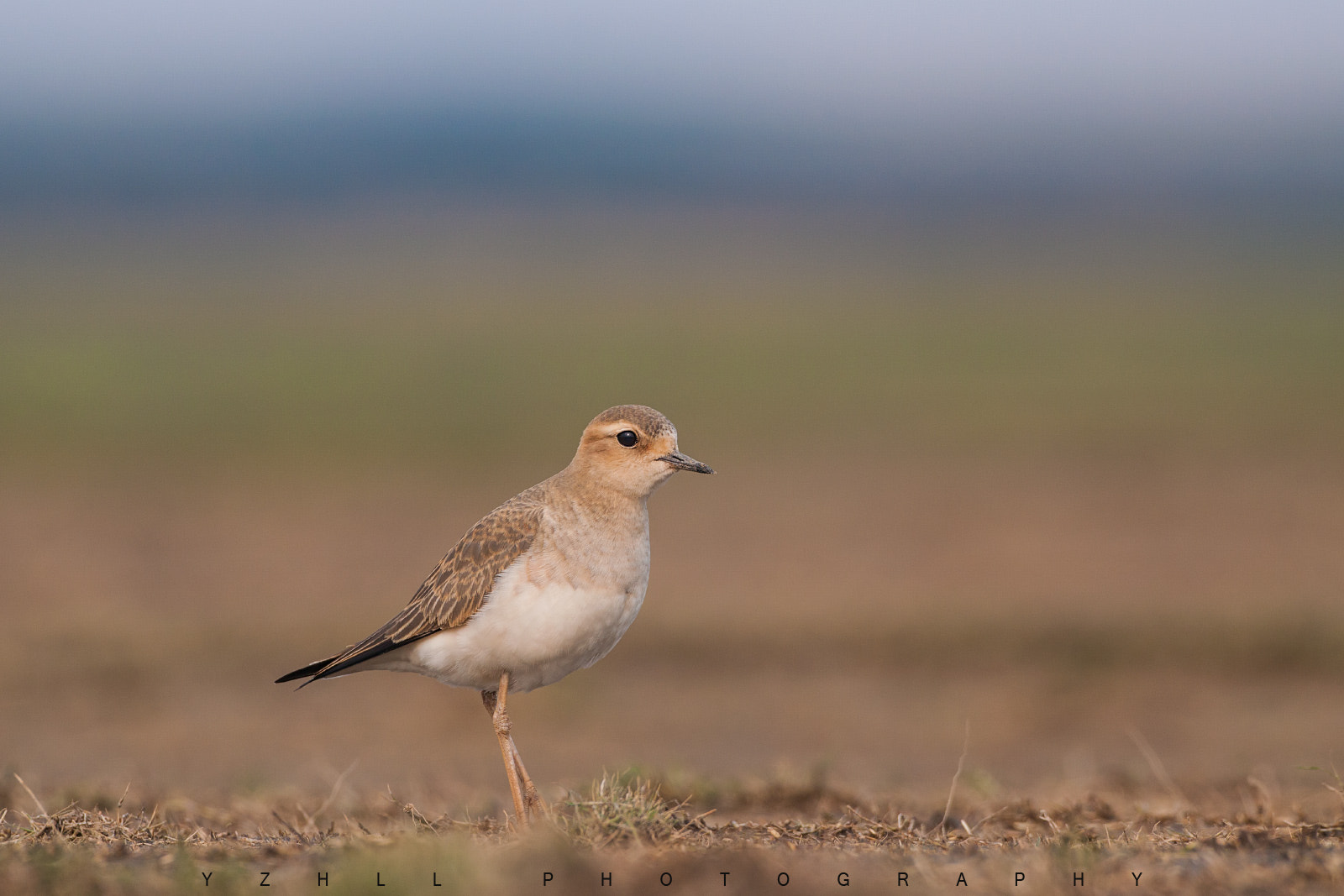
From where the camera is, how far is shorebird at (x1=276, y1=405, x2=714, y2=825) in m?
6.80

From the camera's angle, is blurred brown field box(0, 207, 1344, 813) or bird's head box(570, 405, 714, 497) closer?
bird's head box(570, 405, 714, 497)

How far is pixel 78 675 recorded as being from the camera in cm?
1481

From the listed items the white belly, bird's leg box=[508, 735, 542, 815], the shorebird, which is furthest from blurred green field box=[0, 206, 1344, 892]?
the white belly

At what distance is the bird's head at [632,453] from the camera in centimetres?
713

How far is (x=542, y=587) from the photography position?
6.84 m

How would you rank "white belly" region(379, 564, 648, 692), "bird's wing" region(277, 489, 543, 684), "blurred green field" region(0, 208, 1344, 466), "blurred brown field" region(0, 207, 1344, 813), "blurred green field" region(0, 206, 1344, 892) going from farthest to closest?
"blurred green field" region(0, 208, 1344, 466), "blurred brown field" region(0, 207, 1344, 813), "blurred green field" region(0, 206, 1344, 892), "bird's wing" region(277, 489, 543, 684), "white belly" region(379, 564, 648, 692)

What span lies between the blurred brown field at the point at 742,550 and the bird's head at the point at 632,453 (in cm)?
191

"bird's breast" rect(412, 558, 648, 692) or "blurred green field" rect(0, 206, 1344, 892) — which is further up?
"bird's breast" rect(412, 558, 648, 692)

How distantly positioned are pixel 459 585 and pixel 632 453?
108 cm

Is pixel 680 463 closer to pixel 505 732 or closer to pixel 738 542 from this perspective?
pixel 505 732

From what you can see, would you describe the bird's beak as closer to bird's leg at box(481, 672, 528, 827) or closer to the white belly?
the white belly

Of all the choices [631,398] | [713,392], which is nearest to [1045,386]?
[713,392]

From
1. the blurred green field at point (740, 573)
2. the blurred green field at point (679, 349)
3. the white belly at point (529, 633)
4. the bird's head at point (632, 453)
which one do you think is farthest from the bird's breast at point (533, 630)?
the blurred green field at point (679, 349)

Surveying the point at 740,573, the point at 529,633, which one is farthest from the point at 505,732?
the point at 740,573
